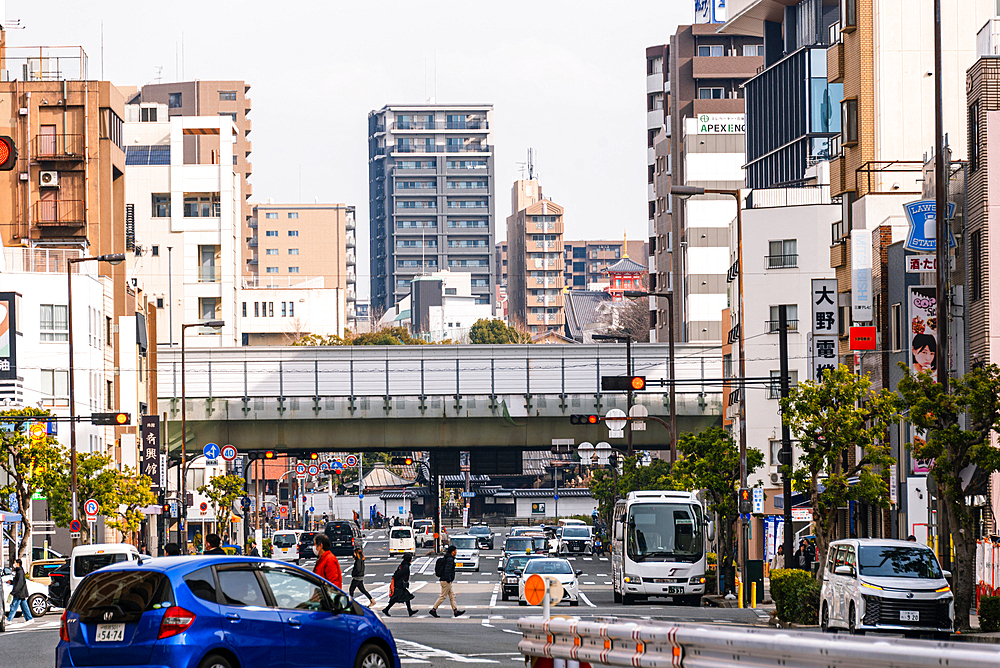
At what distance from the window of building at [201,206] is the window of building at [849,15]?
68899mm

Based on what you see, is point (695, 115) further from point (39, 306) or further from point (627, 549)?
point (627, 549)

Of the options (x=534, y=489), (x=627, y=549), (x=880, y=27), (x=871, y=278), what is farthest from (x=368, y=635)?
(x=534, y=489)

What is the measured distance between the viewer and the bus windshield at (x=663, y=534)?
4244 centimetres

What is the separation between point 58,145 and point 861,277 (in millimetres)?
49892

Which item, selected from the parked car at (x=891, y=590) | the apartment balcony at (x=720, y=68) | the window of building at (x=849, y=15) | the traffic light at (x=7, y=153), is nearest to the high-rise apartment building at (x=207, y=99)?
the apartment balcony at (x=720, y=68)

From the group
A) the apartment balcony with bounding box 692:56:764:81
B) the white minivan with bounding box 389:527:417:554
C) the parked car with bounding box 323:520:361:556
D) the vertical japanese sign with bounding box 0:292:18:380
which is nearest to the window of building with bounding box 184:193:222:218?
the apartment balcony with bounding box 692:56:764:81

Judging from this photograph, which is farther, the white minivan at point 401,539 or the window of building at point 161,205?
the window of building at point 161,205

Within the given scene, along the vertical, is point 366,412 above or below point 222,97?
below

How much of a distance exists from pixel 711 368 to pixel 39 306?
112 feet

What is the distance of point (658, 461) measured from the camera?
86.5 meters

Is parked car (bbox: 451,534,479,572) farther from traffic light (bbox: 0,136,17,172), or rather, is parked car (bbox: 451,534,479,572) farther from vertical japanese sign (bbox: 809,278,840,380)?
traffic light (bbox: 0,136,17,172)

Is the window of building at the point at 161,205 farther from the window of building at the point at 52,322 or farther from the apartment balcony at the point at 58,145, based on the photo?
the window of building at the point at 52,322

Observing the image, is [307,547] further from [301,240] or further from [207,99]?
[301,240]

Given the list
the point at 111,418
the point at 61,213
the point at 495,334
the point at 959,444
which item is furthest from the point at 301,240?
the point at 959,444
